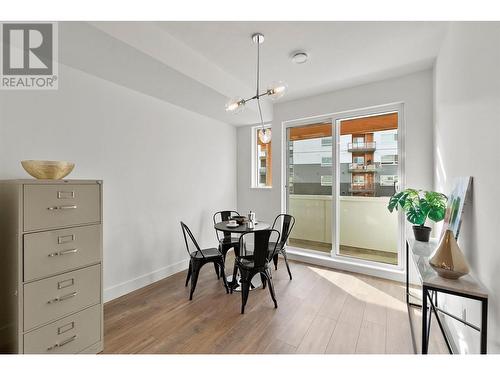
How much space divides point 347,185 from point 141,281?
3.26 metres

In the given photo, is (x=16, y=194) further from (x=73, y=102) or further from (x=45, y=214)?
(x=73, y=102)

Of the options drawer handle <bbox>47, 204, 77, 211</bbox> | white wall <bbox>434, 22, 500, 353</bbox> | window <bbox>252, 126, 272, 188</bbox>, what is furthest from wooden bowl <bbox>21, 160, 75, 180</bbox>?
window <bbox>252, 126, 272, 188</bbox>

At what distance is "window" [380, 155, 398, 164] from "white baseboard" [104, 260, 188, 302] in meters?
3.33

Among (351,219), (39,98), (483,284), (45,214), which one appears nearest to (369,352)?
(483,284)

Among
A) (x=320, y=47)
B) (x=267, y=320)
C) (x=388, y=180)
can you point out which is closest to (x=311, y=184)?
(x=388, y=180)

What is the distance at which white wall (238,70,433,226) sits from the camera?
9.35ft

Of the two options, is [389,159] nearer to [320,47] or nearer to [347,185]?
[347,185]

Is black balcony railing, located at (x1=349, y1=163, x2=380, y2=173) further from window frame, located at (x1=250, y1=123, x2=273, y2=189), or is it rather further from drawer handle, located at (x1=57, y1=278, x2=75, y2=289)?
drawer handle, located at (x1=57, y1=278, x2=75, y2=289)

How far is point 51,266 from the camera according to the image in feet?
5.07

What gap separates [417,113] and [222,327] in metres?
3.43
